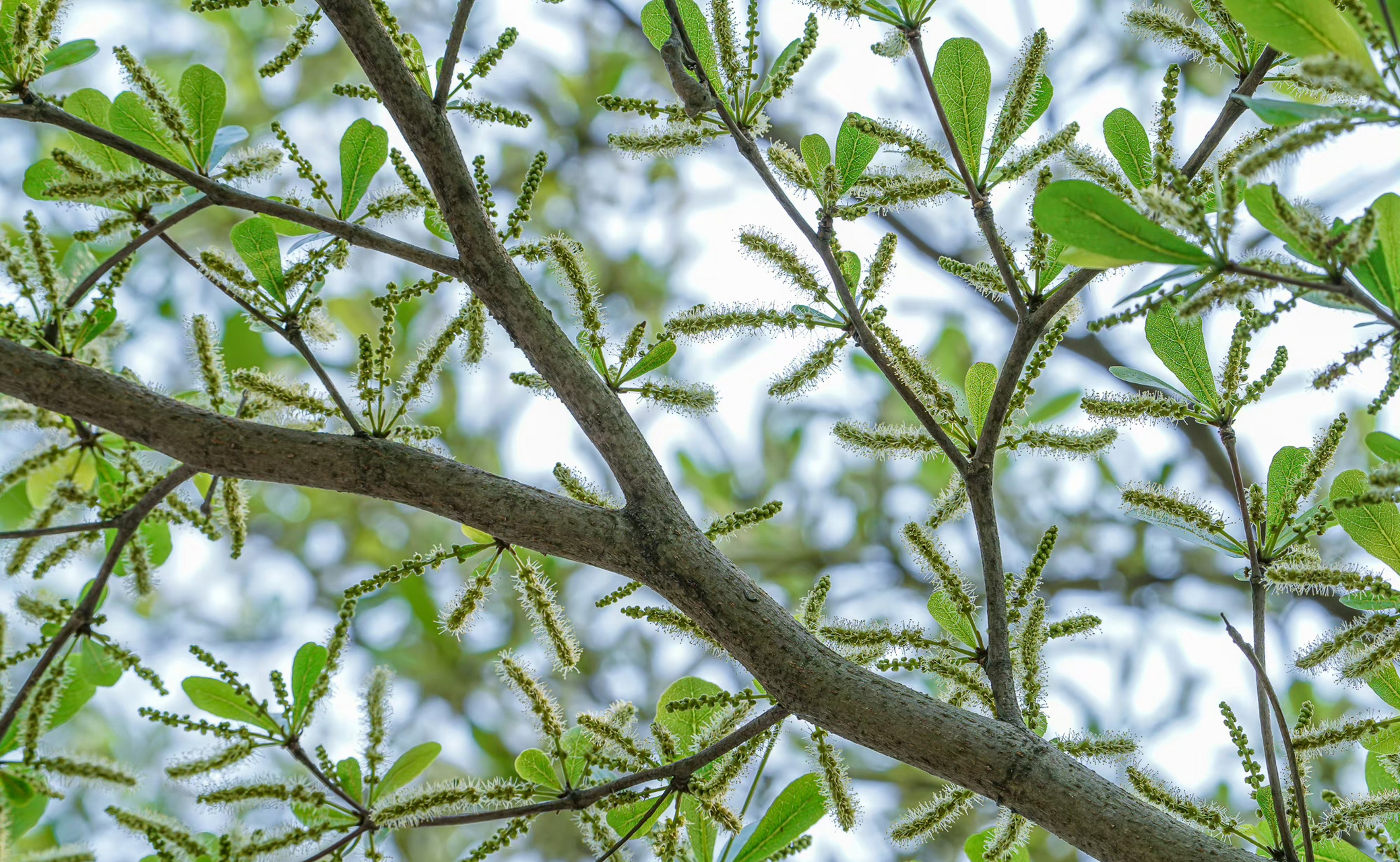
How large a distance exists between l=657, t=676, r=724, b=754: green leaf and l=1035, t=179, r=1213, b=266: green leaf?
66 cm

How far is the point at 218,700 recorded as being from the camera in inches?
47.9

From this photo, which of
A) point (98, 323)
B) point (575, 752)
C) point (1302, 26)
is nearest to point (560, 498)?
point (575, 752)

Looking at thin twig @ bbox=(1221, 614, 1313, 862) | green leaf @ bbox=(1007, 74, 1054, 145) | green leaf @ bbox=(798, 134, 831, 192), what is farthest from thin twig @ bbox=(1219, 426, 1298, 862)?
green leaf @ bbox=(798, 134, 831, 192)

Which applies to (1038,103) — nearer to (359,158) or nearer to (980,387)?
(980,387)

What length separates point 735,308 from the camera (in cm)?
110

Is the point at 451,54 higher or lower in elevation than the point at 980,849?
higher

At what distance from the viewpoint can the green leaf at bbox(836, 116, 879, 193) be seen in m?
1.08

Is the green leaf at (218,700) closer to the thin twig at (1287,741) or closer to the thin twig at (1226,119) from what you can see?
the thin twig at (1287,741)

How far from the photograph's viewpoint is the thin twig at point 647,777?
3.34 feet

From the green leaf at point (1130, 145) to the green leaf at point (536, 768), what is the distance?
854mm

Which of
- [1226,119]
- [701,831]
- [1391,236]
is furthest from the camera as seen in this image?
[701,831]

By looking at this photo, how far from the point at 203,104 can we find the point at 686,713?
2.92 feet

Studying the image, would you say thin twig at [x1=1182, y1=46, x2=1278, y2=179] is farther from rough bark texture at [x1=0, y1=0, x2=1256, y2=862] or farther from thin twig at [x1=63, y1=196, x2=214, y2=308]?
thin twig at [x1=63, y1=196, x2=214, y2=308]

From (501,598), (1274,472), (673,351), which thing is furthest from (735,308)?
(501,598)
